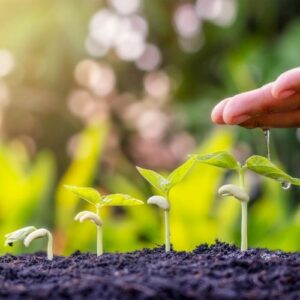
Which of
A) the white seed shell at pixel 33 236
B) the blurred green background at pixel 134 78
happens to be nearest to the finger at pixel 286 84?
the white seed shell at pixel 33 236

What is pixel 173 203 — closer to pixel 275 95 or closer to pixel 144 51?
pixel 275 95

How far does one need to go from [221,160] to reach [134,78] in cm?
458

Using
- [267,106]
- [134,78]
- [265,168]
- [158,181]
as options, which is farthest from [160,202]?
[134,78]

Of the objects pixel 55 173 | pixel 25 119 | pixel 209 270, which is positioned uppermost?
pixel 25 119

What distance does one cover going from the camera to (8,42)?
15.0 feet

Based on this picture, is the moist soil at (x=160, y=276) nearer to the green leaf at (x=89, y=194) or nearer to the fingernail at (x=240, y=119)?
the green leaf at (x=89, y=194)

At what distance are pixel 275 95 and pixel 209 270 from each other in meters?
0.33

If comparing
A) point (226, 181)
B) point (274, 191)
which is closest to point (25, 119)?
point (226, 181)

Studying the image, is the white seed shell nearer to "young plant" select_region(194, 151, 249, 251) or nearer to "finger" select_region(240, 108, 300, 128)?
"young plant" select_region(194, 151, 249, 251)

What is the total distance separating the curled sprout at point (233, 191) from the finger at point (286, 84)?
0.15 meters

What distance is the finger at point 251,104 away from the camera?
108 cm

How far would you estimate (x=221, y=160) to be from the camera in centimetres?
96

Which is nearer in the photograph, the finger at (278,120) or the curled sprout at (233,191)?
the curled sprout at (233,191)

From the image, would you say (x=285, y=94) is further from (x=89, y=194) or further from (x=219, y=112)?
(x=89, y=194)
